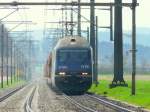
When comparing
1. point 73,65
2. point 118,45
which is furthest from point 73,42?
point 118,45

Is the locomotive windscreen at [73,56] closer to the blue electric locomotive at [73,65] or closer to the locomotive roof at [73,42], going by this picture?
the blue electric locomotive at [73,65]

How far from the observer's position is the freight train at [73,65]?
1818 inches

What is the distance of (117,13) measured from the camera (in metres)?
52.0

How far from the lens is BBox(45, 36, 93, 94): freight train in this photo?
4619 centimetres

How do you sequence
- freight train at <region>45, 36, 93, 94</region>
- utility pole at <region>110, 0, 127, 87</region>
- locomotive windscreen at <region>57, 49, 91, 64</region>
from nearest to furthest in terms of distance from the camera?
freight train at <region>45, 36, 93, 94</region>
locomotive windscreen at <region>57, 49, 91, 64</region>
utility pole at <region>110, 0, 127, 87</region>

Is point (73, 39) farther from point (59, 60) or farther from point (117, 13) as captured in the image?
point (117, 13)

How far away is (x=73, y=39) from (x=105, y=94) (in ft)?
16.2

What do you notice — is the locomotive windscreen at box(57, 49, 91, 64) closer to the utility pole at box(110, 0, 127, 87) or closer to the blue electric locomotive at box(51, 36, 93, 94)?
the blue electric locomotive at box(51, 36, 93, 94)

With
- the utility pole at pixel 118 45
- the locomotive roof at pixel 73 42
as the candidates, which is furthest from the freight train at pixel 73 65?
the utility pole at pixel 118 45

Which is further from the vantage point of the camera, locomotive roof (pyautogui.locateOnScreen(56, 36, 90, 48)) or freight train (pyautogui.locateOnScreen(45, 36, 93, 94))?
locomotive roof (pyautogui.locateOnScreen(56, 36, 90, 48))

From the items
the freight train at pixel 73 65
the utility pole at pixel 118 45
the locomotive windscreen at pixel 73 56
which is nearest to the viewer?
the freight train at pixel 73 65

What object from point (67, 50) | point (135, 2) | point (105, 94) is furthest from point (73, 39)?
point (135, 2)

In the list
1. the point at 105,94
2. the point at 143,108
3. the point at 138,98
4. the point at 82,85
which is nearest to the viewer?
the point at 143,108

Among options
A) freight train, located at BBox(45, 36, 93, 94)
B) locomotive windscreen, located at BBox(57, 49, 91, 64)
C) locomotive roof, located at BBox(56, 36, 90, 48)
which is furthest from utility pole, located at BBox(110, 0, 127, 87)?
locomotive windscreen, located at BBox(57, 49, 91, 64)
